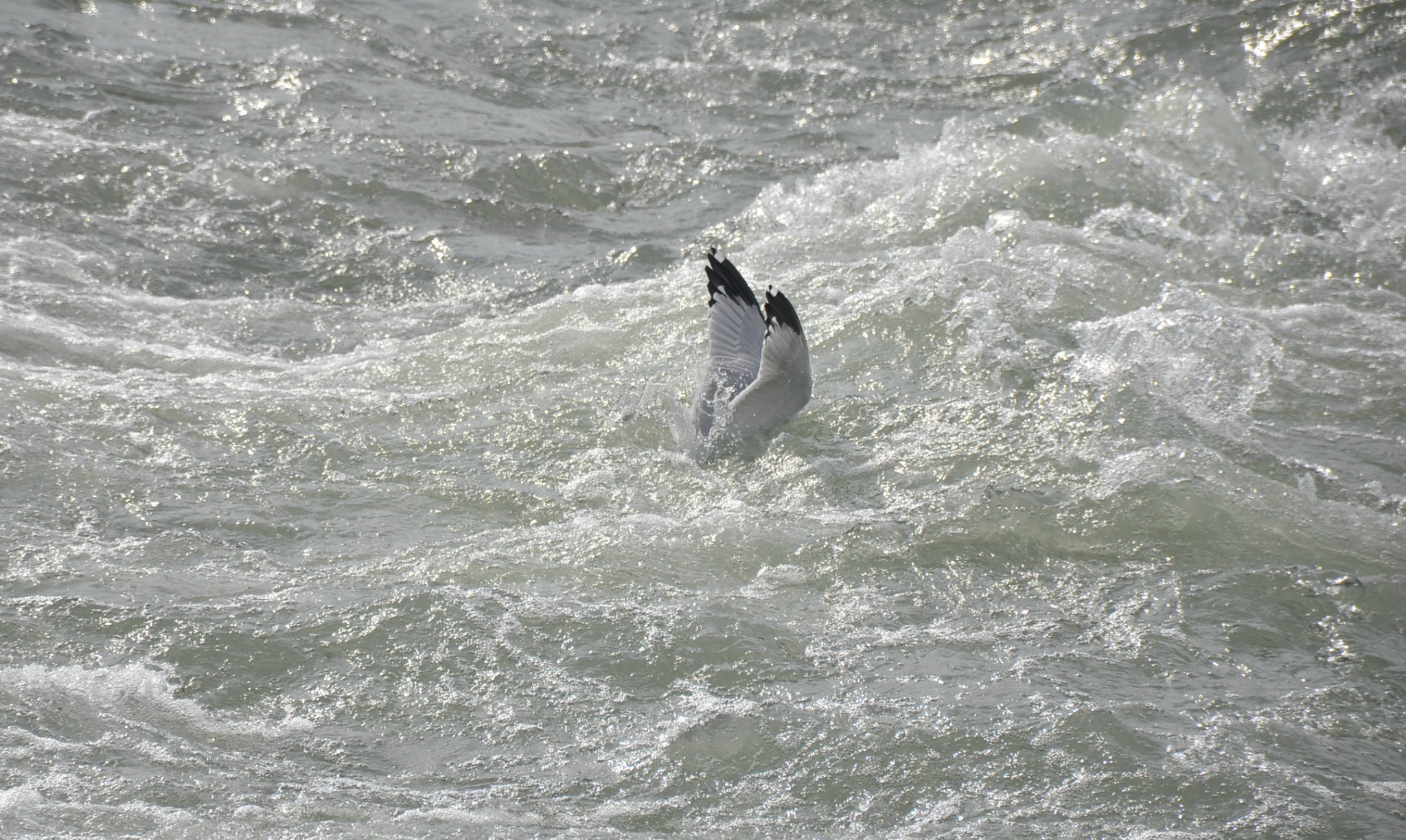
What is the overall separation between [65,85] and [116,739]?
19.4 ft

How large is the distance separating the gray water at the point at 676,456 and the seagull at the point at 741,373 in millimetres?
134

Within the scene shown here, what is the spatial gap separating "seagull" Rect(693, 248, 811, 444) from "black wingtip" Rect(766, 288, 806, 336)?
0.10m

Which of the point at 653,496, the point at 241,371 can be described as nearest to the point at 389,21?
the point at 241,371

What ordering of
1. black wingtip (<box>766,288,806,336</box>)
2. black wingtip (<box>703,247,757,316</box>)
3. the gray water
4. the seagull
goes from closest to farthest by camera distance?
the gray water → black wingtip (<box>766,288,806,336</box>) → the seagull → black wingtip (<box>703,247,757,316</box>)

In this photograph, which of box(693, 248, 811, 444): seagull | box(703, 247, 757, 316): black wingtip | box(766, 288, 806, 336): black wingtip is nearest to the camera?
box(766, 288, 806, 336): black wingtip

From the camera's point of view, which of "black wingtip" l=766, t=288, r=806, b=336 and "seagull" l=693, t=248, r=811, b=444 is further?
"seagull" l=693, t=248, r=811, b=444

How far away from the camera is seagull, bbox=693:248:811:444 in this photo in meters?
4.81

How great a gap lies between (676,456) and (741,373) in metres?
0.37

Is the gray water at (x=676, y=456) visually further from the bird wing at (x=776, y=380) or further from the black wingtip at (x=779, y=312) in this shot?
the black wingtip at (x=779, y=312)

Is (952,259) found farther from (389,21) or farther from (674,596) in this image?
(389,21)

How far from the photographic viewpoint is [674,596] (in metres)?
4.10

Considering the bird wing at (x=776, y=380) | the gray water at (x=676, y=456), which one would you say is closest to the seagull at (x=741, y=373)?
the bird wing at (x=776, y=380)

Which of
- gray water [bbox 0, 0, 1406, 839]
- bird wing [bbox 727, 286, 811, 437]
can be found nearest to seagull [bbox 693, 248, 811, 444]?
bird wing [bbox 727, 286, 811, 437]

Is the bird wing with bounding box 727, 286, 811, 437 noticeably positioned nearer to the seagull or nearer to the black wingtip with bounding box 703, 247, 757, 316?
the seagull
